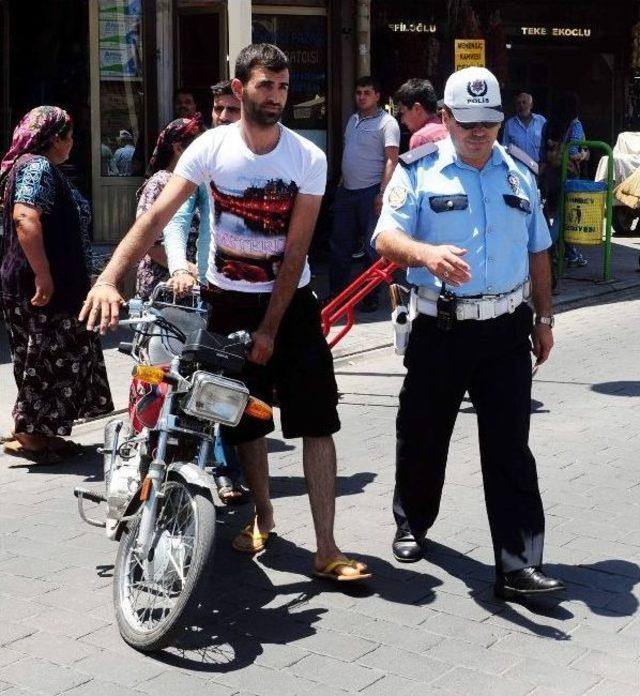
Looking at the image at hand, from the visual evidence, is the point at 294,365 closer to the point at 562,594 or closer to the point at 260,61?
the point at 260,61

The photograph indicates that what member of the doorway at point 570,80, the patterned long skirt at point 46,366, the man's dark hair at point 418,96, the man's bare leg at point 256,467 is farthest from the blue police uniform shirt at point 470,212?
the doorway at point 570,80

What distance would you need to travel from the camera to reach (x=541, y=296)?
5.56 meters

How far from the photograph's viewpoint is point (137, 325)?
512 centimetres

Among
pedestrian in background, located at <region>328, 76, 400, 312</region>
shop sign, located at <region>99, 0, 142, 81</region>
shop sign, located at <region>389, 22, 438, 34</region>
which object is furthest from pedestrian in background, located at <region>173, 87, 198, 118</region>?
shop sign, located at <region>389, 22, 438, 34</region>

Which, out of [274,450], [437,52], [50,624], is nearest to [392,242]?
[50,624]

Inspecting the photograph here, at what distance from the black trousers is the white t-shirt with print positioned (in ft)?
2.06

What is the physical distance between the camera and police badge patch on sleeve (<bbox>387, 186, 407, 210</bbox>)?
5344 millimetres

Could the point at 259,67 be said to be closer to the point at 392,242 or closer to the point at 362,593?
the point at 392,242

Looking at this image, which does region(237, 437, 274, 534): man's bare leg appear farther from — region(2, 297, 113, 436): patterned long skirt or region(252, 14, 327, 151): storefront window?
region(252, 14, 327, 151): storefront window

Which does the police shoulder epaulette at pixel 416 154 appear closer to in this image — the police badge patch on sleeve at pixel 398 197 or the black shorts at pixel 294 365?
the police badge patch on sleeve at pixel 398 197

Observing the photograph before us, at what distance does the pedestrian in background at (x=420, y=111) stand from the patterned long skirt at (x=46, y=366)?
3048 mm

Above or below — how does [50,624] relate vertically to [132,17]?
below

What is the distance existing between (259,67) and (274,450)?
9.44 ft

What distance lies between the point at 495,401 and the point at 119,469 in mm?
1453
